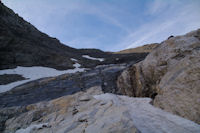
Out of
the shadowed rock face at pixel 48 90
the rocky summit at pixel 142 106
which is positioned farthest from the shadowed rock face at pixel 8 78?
the rocky summit at pixel 142 106

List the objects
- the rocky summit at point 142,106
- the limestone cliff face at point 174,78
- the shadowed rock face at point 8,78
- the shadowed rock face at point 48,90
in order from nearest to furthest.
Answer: the rocky summit at point 142,106
the limestone cliff face at point 174,78
the shadowed rock face at point 48,90
the shadowed rock face at point 8,78

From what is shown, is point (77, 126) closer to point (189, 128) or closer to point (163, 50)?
point (189, 128)

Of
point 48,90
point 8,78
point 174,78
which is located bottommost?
point 48,90

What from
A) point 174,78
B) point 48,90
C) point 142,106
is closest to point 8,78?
point 48,90

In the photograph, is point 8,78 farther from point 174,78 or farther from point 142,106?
point 174,78

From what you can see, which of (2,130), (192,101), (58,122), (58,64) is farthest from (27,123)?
(58,64)

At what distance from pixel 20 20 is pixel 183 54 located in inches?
1480

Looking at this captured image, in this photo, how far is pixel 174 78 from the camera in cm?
413

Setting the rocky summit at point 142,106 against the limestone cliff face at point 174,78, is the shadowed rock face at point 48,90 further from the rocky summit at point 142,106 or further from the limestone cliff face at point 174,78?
the limestone cliff face at point 174,78

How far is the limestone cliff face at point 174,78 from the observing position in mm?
3316

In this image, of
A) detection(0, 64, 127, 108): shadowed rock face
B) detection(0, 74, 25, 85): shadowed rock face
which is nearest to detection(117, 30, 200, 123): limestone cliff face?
detection(0, 64, 127, 108): shadowed rock face

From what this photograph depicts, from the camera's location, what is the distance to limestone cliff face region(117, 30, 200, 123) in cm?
332

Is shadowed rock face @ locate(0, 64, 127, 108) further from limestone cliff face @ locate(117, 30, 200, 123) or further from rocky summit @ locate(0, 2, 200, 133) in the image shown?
limestone cliff face @ locate(117, 30, 200, 123)

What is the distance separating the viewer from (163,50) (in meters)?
5.77
